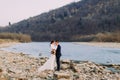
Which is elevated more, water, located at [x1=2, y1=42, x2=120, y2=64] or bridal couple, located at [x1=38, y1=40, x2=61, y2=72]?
bridal couple, located at [x1=38, y1=40, x2=61, y2=72]

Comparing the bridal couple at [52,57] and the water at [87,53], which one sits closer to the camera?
the bridal couple at [52,57]

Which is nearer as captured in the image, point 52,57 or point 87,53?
point 52,57

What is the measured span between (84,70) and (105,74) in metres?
2.56

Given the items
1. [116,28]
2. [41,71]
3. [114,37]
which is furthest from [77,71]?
[116,28]

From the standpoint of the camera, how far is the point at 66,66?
3081 centimetres

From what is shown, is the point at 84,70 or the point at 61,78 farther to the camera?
the point at 84,70

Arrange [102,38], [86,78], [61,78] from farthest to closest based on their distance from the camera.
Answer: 1. [102,38]
2. [86,78]
3. [61,78]

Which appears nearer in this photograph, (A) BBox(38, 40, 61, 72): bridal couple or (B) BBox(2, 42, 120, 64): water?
(A) BBox(38, 40, 61, 72): bridal couple

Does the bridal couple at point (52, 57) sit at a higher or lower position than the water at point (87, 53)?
higher

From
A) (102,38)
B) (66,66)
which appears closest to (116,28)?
(102,38)

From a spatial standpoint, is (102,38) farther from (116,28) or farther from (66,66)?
(66,66)

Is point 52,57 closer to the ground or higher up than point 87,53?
higher up

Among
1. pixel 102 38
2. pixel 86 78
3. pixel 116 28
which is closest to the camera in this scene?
pixel 86 78

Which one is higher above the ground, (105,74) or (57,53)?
(57,53)
